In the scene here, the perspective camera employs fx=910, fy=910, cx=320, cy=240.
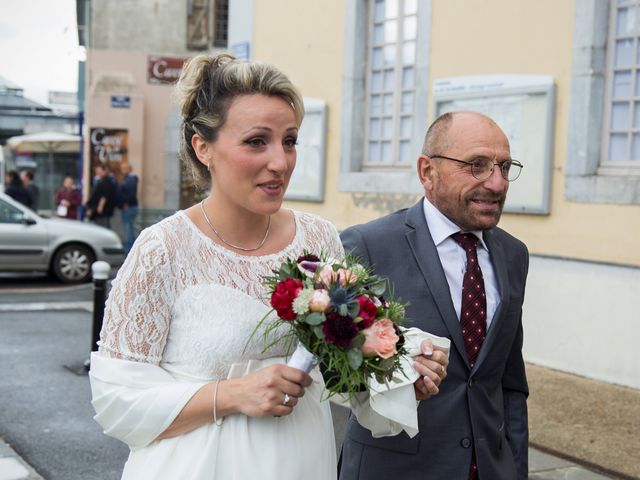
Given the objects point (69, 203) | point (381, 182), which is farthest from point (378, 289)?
point (69, 203)

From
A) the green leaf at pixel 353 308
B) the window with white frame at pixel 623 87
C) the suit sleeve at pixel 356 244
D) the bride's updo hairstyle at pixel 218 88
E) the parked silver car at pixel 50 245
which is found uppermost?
the window with white frame at pixel 623 87

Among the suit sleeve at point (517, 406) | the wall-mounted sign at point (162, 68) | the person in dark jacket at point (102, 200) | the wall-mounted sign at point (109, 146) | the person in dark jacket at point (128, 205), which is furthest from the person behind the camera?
the wall-mounted sign at point (162, 68)

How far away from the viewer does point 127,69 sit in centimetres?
2845

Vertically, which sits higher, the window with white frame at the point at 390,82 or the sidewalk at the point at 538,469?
the window with white frame at the point at 390,82

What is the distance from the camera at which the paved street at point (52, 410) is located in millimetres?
6004

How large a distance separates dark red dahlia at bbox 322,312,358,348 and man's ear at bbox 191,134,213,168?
23.8 inches

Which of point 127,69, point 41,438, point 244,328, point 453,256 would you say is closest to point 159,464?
point 244,328

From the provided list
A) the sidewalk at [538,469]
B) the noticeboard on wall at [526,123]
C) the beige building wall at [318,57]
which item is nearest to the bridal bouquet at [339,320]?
the sidewalk at [538,469]

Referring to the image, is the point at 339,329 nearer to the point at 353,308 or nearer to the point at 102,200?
the point at 353,308

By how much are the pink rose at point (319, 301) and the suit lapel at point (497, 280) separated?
1.06 metres

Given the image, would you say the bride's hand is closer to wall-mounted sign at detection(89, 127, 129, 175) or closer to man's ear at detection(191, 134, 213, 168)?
man's ear at detection(191, 134, 213, 168)

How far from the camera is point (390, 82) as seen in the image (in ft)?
39.0

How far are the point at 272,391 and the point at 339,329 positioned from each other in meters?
0.23

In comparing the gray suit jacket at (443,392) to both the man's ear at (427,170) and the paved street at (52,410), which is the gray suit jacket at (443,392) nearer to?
the man's ear at (427,170)
